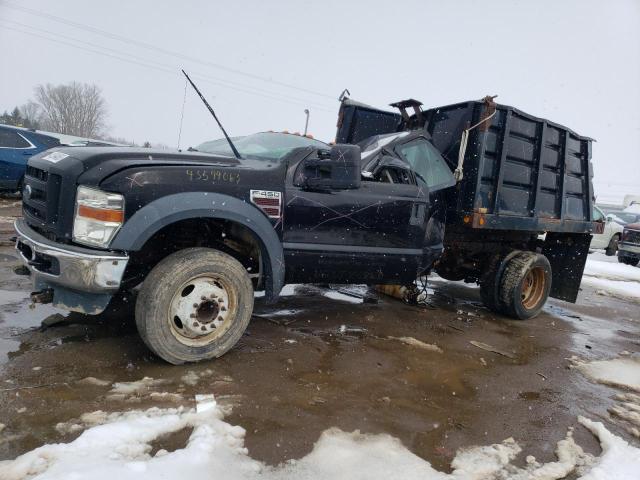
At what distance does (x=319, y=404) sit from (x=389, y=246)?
5.74 feet

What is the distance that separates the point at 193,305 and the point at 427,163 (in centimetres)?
299

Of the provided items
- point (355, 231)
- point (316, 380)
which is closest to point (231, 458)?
point (316, 380)

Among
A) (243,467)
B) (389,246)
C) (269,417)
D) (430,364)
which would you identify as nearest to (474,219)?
(389,246)

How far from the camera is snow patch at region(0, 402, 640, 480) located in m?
1.88

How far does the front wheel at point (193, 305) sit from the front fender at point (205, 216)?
25cm

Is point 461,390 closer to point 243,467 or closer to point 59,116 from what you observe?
point 243,467

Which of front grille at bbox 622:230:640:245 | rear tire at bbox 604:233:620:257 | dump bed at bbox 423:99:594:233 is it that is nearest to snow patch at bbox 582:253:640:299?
front grille at bbox 622:230:640:245

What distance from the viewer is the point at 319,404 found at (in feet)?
8.93

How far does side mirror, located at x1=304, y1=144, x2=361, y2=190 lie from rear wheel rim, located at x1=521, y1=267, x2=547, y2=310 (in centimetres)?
354

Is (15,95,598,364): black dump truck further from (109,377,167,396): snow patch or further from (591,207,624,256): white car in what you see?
(591,207,624,256): white car

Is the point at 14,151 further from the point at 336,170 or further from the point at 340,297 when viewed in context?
the point at 336,170

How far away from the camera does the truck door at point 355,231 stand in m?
3.50

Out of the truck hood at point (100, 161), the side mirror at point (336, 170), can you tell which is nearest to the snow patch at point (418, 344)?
the side mirror at point (336, 170)

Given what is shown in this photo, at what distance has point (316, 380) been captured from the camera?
3061 millimetres
